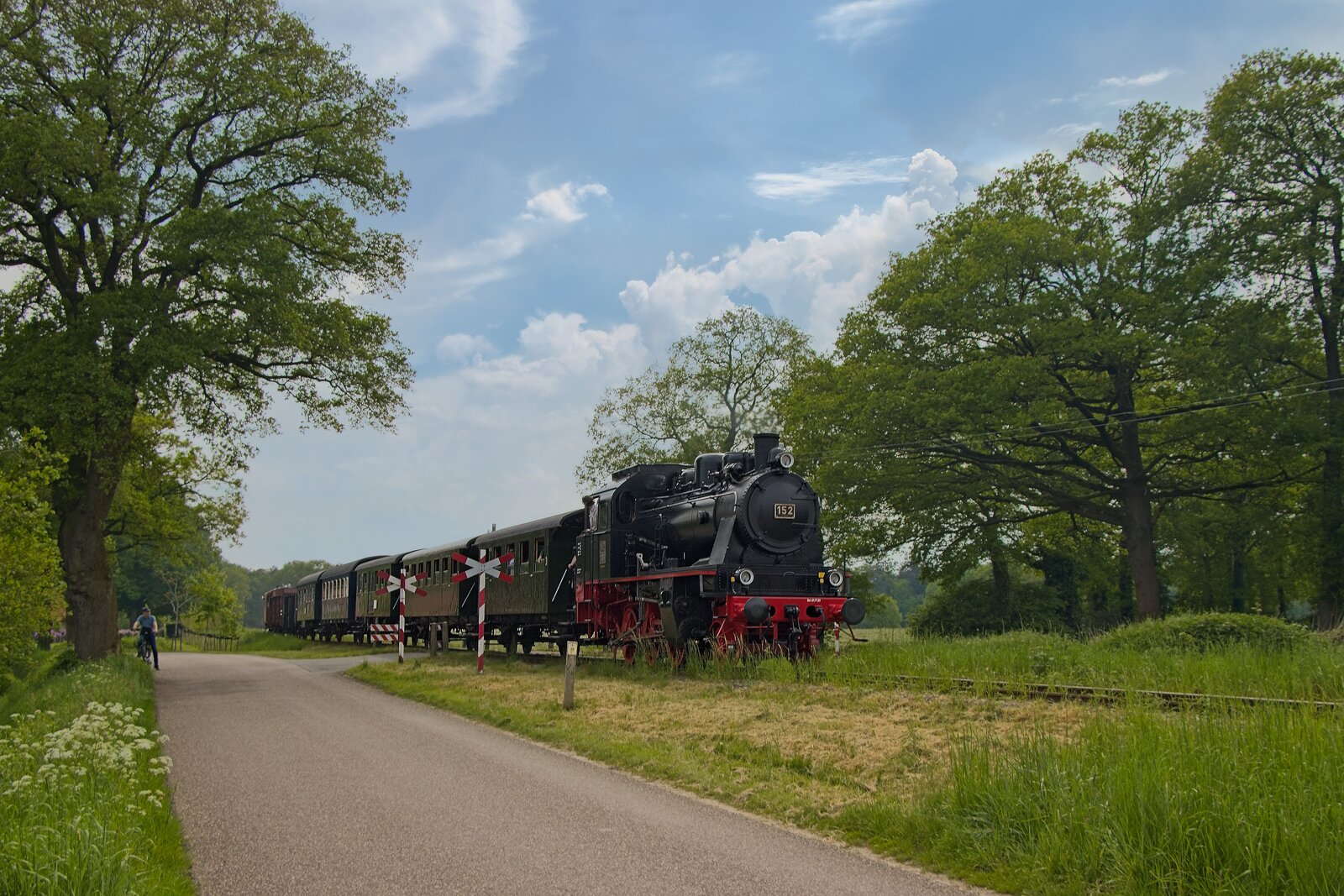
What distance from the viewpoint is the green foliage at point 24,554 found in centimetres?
1844

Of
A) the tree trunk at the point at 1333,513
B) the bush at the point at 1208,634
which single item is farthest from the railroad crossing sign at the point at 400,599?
the tree trunk at the point at 1333,513

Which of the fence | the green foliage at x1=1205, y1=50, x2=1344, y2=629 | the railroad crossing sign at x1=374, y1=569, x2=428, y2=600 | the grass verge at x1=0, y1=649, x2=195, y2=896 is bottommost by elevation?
the fence

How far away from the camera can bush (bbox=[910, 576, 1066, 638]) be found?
41.1 m

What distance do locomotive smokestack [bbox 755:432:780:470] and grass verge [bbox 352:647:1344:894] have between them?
7.94 metres

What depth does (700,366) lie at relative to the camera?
5656 cm

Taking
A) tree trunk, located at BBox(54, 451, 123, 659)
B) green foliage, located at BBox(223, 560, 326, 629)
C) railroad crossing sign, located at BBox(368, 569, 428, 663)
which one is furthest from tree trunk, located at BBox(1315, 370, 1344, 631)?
green foliage, located at BBox(223, 560, 326, 629)

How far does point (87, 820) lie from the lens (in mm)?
5891

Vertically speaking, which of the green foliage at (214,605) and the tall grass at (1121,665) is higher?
the green foliage at (214,605)

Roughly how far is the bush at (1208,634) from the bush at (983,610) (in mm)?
22999

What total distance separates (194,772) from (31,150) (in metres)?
16.6

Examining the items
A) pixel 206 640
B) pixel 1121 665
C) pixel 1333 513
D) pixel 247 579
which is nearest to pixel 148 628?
pixel 1121 665

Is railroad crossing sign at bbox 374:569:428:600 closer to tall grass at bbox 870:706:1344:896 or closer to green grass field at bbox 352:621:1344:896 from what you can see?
green grass field at bbox 352:621:1344:896

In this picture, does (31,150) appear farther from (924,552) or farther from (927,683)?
(924,552)

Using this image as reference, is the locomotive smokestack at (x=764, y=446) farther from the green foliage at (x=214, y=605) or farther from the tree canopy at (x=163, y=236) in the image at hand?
the green foliage at (x=214, y=605)
